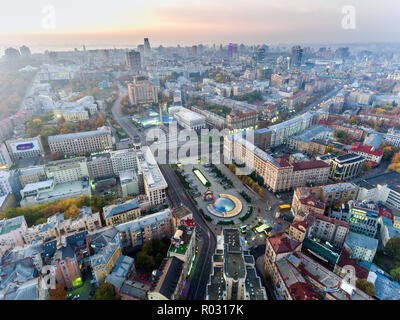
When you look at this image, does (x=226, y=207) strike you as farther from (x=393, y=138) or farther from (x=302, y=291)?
(x=393, y=138)

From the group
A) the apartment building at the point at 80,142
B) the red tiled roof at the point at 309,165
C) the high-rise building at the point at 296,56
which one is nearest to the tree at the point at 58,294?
the red tiled roof at the point at 309,165

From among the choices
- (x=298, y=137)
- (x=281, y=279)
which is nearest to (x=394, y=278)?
(x=281, y=279)

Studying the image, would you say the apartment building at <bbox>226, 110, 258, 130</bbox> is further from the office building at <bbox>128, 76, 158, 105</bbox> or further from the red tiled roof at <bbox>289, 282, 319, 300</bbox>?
the red tiled roof at <bbox>289, 282, 319, 300</bbox>

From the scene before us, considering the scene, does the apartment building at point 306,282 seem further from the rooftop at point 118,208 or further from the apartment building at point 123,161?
the apartment building at point 123,161

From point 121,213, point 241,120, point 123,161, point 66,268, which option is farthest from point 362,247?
point 241,120

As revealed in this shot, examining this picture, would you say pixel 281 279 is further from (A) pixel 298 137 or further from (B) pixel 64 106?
(B) pixel 64 106

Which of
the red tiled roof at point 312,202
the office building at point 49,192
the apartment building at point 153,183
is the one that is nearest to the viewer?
the red tiled roof at point 312,202

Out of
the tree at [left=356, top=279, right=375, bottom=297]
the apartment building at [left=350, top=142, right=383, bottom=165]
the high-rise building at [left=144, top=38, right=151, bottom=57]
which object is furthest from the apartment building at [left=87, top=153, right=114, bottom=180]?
the high-rise building at [left=144, top=38, right=151, bottom=57]
